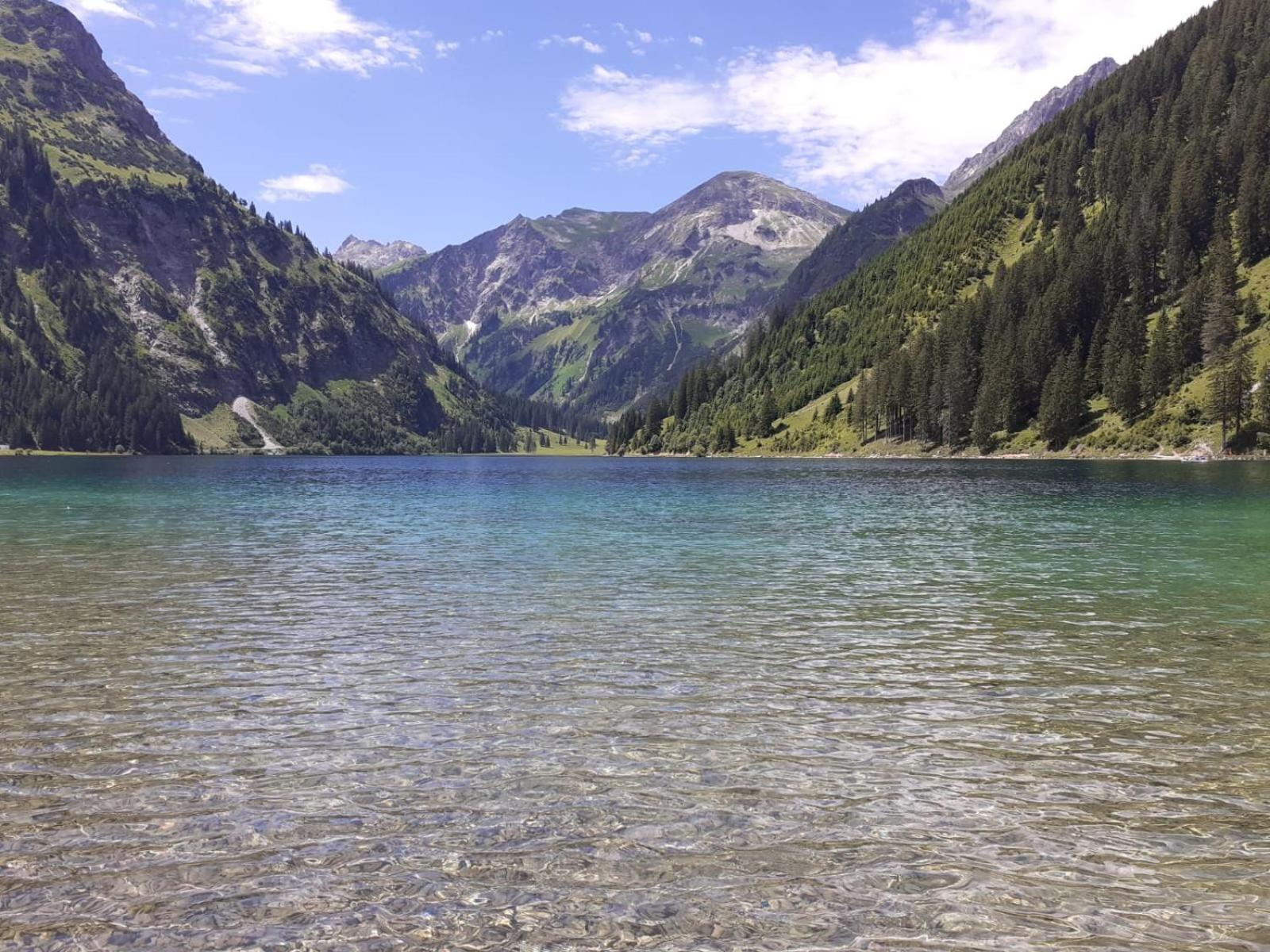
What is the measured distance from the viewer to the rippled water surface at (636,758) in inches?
348

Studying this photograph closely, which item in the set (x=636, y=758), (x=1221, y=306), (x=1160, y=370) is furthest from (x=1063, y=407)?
(x=636, y=758)

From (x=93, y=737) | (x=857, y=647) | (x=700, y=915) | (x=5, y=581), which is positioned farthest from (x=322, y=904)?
(x=5, y=581)

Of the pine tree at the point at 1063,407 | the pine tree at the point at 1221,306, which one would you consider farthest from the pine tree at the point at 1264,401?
the pine tree at the point at 1063,407

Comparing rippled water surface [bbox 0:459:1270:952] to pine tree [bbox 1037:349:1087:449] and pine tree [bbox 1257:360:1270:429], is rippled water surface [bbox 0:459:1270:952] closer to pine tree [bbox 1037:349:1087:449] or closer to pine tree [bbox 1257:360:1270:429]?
pine tree [bbox 1257:360:1270:429]

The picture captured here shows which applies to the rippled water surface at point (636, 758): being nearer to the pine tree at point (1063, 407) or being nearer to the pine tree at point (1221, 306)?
the pine tree at point (1063, 407)

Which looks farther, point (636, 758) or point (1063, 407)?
point (1063, 407)

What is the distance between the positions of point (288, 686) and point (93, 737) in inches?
160

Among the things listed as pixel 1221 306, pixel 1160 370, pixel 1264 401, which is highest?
pixel 1221 306

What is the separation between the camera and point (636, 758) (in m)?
13.7

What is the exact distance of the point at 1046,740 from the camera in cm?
1463

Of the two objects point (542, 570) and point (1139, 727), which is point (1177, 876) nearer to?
point (1139, 727)

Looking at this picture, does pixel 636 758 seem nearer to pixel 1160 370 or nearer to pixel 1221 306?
pixel 1160 370

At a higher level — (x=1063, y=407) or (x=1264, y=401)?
(x=1264, y=401)

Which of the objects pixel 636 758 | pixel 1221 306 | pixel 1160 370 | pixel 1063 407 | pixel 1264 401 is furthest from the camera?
pixel 1063 407
